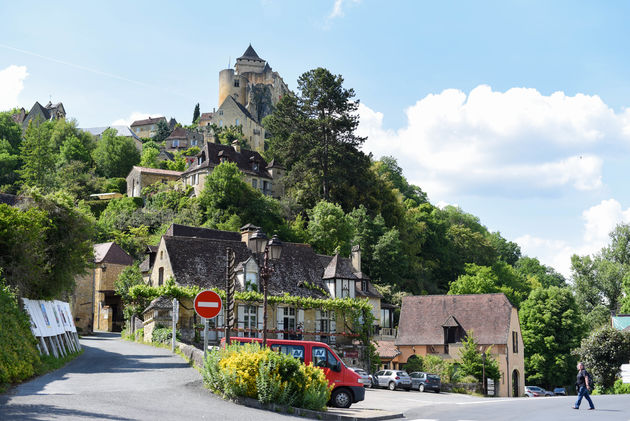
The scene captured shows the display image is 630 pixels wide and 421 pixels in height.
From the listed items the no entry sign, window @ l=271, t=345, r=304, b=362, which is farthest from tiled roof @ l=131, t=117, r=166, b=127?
the no entry sign

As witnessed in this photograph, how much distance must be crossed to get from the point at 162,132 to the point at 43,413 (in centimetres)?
13986

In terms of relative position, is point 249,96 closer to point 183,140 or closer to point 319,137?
point 183,140

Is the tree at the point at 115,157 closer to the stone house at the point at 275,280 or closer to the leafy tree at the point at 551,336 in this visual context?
the stone house at the point at 275,280

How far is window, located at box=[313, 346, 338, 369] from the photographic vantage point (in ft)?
68.8

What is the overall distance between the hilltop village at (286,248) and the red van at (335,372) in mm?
3154

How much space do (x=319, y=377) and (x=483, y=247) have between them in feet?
261

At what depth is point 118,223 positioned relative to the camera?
8125cm

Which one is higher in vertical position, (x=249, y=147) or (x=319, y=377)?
(x=249, y=147)

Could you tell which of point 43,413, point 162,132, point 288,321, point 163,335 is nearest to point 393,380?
point 288,321

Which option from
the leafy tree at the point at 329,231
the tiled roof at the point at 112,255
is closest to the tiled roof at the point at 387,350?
the leafy tree at the point at 329,231

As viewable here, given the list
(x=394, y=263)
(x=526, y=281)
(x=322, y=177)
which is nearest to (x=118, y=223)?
(x=322, y=177)

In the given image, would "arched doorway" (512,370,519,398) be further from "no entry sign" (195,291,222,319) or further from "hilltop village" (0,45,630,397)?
"no entry sign" (195,291,222,319)

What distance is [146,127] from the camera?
160 meters

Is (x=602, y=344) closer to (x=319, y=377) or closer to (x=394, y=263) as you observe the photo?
(x=394, y=263)
